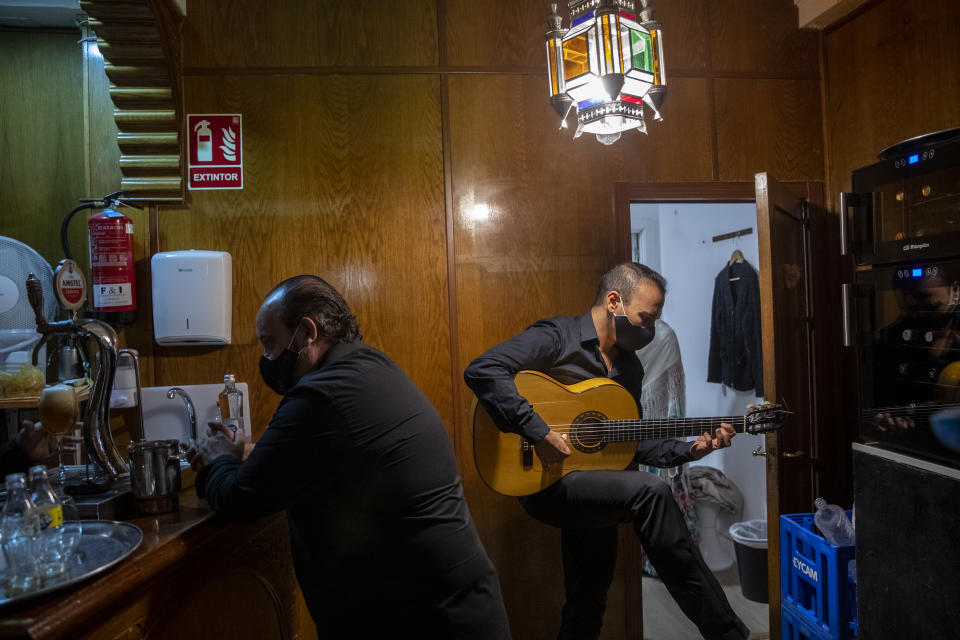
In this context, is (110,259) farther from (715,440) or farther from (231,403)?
(715,440)

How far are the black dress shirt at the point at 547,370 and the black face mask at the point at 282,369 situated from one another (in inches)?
31.6

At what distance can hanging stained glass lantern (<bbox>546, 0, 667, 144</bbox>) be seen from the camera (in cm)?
203

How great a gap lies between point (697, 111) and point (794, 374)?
1.36 m

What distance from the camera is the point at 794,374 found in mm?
2848

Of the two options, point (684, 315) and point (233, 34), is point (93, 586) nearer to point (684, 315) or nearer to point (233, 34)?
point (233, 34)

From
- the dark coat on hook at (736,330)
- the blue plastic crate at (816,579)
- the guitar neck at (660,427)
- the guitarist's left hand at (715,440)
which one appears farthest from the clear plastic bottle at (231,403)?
the dark coat on hook at (736,330)

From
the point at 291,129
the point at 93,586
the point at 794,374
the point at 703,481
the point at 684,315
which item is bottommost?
the point at 703,481

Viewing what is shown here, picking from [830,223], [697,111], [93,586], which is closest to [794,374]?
[830,223]

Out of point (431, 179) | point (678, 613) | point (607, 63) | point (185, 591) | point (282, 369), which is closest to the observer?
point (185, 591)

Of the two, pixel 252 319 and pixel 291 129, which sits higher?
pixel 291 129

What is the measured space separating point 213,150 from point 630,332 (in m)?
2.04

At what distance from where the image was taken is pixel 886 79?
2.77 meters

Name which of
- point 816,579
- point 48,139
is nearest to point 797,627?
point 816,579

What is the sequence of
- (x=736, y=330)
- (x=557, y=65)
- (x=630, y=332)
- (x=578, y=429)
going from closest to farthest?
(x=557, y=65)
(x=578, y=429)
(x=630, y=332)
(x=736, y=330)
